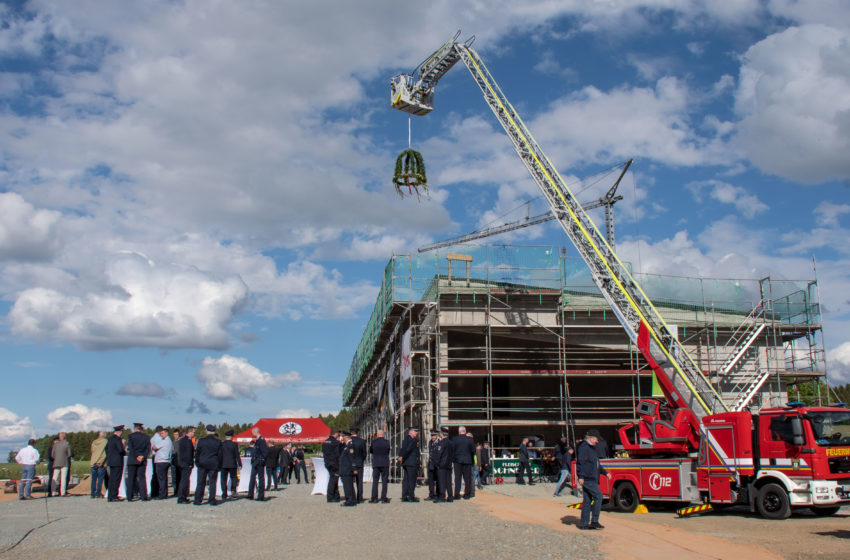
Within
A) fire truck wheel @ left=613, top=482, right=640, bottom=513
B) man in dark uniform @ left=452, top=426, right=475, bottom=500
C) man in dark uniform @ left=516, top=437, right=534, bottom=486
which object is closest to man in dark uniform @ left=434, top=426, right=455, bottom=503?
man in dark uniform @ left=452, top=426, right=475, bottom=500

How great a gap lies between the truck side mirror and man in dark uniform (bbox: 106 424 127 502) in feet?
45.1

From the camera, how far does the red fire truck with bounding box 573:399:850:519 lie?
516 inches

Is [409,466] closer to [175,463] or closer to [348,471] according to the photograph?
[348,471]

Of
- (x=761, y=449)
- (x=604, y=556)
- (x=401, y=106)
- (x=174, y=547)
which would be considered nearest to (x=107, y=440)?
(x=174, y=547)

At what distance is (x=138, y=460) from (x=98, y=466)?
2.94 metres

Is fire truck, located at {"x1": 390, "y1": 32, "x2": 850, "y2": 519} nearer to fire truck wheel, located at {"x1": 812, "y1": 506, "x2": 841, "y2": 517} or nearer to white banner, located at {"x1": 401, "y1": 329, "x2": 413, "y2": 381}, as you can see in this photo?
fire truck wheel, located at {"x1": 812, "y1": 506, "x2": 841, "y2": 517}

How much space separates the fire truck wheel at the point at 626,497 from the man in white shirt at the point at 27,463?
13.6m

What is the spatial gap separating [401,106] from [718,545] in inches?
823

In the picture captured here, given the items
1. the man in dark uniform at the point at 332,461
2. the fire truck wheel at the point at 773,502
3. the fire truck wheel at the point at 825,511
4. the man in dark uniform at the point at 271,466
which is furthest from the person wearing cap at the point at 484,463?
the fire truck wheel at the point at 825,511

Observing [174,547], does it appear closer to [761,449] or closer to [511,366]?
[761,449]

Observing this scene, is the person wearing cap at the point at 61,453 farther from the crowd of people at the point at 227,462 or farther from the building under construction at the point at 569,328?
the building under construction at the point at 569,328

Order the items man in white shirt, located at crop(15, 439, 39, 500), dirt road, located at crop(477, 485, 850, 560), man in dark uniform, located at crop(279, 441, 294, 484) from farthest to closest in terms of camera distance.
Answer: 1. man in dark uniform, located at crop(279, 441, 294, 484)
2. man in white shirt, located at crop(15, 439, 39, 500)
3. dirt road, located at crop(477, 485, 850, 560)

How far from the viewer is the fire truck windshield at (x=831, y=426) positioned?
13.4 metres

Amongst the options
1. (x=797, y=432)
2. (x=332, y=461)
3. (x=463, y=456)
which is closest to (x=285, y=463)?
(x=332, y=461)
